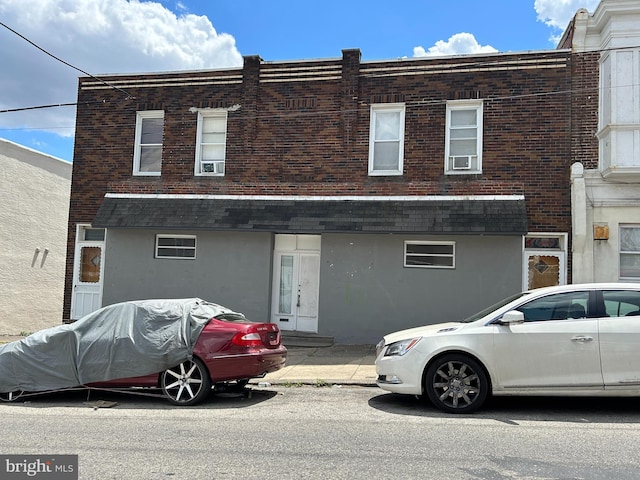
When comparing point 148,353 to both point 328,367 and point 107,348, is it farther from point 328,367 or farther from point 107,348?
point 328,367

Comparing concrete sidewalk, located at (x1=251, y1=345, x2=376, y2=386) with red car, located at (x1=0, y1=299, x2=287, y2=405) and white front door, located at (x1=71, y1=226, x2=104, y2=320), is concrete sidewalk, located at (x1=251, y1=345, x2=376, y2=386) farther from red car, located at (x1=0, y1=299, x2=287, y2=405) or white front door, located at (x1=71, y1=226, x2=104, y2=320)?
white front door, located at (x1=71, y1=226, x2=104, y2=320)

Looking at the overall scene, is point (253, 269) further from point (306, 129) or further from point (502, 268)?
point (502, 268)

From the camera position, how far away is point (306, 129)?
13.7m

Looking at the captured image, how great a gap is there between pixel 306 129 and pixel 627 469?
10336mm

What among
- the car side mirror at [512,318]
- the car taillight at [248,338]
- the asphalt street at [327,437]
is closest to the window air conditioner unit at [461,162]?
the asphalt street at [327,437]

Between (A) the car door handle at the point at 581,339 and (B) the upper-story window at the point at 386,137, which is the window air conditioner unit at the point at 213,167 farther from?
(A) the car door handle at the point at 581,339

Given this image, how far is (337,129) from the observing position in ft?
44.6

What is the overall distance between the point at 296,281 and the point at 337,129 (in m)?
3.71

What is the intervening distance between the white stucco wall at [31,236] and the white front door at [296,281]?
10.1 meters

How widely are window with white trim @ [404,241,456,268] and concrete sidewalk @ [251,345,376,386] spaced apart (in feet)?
7.02

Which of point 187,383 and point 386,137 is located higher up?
point 386,137

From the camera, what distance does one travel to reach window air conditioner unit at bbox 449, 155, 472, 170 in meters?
13.0

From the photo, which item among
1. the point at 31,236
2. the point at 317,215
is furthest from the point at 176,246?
the point at 31,236

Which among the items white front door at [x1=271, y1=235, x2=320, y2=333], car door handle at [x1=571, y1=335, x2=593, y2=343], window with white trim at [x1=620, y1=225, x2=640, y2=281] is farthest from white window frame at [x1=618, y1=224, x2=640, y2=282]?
white front door at [x1=271, y1=235, x2=320, y2=333]
